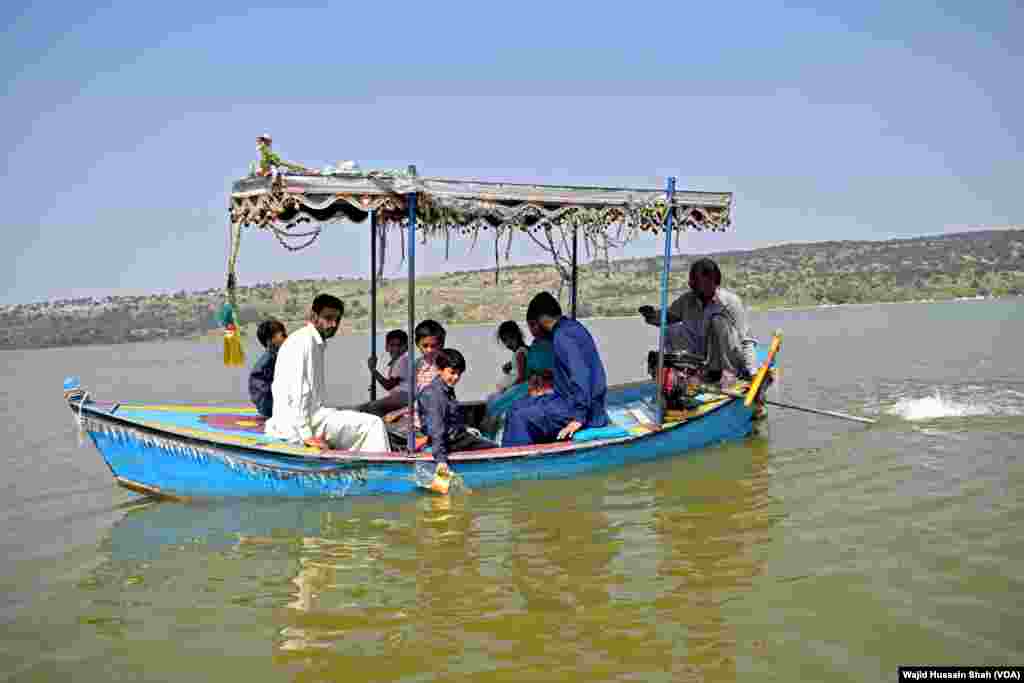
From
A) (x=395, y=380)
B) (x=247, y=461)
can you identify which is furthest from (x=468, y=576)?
(x=395, y=380)

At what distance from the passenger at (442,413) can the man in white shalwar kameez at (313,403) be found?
1.88 ft

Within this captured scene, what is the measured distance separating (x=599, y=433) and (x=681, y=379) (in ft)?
4.39

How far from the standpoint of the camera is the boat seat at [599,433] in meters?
8.34

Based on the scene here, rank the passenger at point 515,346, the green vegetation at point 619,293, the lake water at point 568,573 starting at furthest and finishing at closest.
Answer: the green vegetation at point 619,293
the passenger at point 515,346
the lake water at point 568,573

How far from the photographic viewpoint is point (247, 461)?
24.1 feet

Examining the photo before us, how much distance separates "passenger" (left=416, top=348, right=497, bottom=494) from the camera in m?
7.59

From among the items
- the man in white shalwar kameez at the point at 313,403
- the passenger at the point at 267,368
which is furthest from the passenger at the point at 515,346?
the passenger at the point at 267,368

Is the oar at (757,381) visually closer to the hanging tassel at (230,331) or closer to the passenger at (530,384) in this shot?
the passenger at (530,384)

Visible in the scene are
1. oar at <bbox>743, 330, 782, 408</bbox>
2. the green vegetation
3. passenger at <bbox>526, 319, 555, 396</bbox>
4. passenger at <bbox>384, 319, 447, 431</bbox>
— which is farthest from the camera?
the green vegetation

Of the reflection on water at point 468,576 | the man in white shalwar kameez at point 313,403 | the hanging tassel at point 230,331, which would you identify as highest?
the hanging tassel at point 230,331

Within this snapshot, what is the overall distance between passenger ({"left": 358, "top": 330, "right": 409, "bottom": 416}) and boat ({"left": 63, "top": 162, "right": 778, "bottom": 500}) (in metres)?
0.80

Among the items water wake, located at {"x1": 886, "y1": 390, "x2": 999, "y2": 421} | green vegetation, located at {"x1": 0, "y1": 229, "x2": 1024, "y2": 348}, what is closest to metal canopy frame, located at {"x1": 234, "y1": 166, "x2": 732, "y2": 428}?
water wake, located at {"x1": 886, "y1": 390, "x2": 999, "y2": 421}

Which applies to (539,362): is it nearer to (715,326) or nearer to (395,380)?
(395,380)
